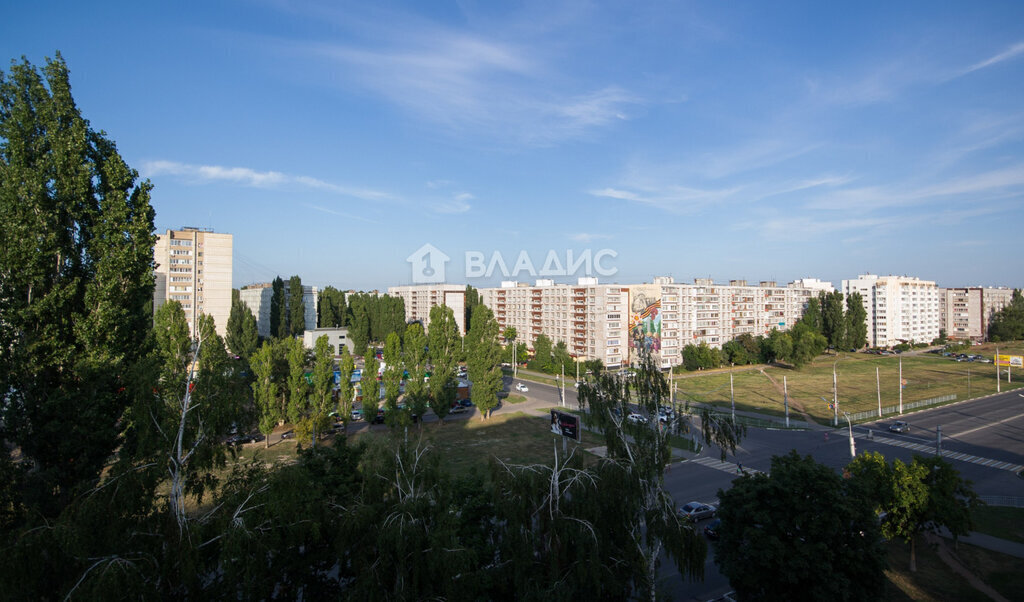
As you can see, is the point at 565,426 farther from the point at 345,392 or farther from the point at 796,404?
the point at 796,404

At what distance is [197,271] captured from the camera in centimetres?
5712

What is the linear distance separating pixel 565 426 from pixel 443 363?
374 inches

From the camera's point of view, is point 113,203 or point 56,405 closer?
point 56,405

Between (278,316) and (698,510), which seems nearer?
(698,510)

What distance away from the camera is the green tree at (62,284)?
Answer: 10133mm

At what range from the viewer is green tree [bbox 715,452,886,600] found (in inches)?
453

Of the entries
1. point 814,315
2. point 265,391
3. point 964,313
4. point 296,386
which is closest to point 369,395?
point 296,386

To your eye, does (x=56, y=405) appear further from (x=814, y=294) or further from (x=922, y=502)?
(x=814, y=294)

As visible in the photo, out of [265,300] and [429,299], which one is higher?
[429,299]

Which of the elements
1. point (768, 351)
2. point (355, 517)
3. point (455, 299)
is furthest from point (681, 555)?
point (455, 299)

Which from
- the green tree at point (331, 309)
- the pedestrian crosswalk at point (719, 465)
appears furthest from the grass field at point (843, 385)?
the green tree at point (331, 309)

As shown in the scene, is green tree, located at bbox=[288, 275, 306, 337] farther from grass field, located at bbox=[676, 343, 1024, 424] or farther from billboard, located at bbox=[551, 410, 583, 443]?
grass field, located at bbox=[676, 343, 1024, 424]

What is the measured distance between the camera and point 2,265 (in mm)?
10008

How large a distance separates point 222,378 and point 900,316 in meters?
114
